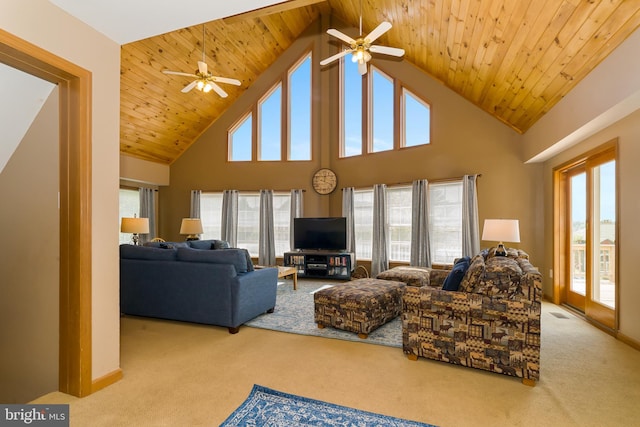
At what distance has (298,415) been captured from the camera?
2.01 metres

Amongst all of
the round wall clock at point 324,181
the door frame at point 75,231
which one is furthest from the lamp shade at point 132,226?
the door frame at point 75,231

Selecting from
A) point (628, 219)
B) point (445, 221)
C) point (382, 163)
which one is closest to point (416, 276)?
point (445, 221)

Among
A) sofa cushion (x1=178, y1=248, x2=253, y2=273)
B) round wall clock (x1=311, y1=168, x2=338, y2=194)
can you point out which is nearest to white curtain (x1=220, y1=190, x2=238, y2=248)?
round wall clock (x1=311, y1=168, x2=338, y2=194)

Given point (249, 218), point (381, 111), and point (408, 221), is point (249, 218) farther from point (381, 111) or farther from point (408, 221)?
point (381, 111)

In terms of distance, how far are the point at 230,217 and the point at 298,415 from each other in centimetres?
598

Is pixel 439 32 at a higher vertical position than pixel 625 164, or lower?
higher

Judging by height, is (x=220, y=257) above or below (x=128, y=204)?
below

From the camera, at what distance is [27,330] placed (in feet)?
8.13

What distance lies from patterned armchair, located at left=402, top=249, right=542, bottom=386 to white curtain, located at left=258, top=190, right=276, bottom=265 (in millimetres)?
4834

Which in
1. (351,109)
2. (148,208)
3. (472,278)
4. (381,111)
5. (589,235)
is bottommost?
(472,278)

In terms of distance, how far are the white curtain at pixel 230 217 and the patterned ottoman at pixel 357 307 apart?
4.41m

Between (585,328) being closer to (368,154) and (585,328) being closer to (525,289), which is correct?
(525,289)

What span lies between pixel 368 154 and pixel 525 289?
466 centimetres

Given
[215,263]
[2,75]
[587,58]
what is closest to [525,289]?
[587,58]
